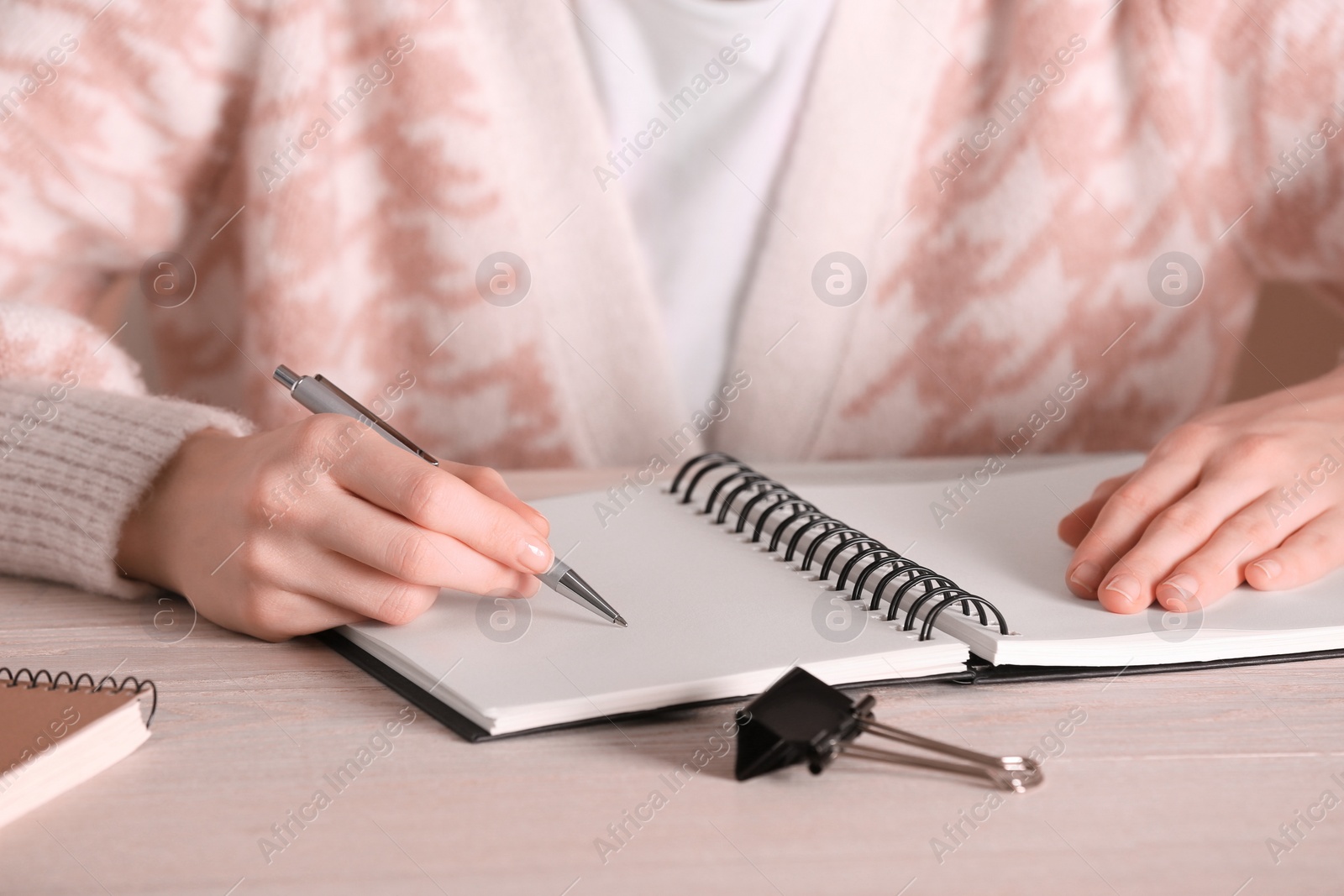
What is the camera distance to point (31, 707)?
1.64 feet

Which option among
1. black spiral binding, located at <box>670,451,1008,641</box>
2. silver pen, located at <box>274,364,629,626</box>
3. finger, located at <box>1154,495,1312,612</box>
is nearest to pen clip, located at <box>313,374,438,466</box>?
silver pen, located at <box>274,364,629,626</box>

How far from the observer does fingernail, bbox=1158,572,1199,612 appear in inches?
23.9

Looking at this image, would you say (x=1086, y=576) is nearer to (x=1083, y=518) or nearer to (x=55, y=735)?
(x=1083, y=518)

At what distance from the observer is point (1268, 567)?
64 cm

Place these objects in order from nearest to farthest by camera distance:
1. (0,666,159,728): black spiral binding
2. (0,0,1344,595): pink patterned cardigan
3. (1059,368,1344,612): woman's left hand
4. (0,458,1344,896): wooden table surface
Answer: (0,458,1344,896): wooden table surface, (0,666,159,728): black spiral binding, (1059,368,1344,612): woman's left hand, (0,0,1344,595): pink patterned cardigan

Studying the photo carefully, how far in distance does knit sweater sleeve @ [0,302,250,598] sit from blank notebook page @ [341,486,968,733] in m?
0.19

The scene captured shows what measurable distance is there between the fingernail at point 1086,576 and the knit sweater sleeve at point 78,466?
547mm

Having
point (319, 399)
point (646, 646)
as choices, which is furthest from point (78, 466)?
point (646, 646)

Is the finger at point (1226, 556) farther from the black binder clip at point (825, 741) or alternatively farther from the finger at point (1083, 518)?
the black binder clip at point (825, 741)

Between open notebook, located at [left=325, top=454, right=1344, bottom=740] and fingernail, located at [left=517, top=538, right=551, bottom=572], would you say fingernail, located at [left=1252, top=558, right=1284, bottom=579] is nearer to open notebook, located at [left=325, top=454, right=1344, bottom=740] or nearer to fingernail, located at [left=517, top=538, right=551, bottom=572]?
open notebook, located at [left=325, top=454, right=1344, bottom=740]

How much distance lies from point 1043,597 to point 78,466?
61 centimetres

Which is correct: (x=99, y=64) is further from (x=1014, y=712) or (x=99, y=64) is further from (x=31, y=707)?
(x=1014, y=712)

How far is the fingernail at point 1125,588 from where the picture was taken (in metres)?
0.61

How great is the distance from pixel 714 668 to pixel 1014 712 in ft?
0.50
